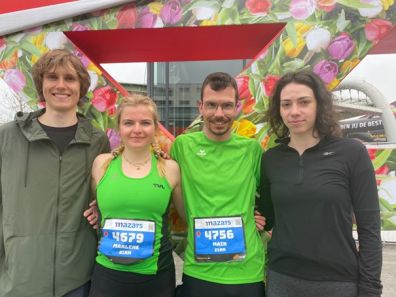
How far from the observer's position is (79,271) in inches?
85.1

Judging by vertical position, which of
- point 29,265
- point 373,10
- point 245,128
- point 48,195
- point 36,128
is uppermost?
point 373,10

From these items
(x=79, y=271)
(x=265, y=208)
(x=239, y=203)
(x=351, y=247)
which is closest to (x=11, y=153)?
(x=79, y=271)

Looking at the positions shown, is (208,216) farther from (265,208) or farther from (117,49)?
(117,49)

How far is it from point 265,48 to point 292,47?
0.62 ft

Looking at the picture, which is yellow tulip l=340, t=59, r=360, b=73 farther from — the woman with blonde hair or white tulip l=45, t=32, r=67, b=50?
white tulip l=45, t=32, r=67, b=50

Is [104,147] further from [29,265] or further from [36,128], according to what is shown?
[29,265]

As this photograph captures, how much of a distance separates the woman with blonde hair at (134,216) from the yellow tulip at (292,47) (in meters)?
1.15

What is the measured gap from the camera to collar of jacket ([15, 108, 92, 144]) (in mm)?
2123

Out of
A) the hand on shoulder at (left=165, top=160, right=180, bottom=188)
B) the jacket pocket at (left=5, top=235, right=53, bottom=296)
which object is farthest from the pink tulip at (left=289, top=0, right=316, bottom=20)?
the jacket pocket at (left=5, top=235, right=53, bottom=296)

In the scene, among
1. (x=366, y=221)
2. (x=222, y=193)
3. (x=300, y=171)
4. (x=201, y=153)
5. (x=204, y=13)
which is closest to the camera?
(x=366, y=221)

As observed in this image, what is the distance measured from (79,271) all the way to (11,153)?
731 mm

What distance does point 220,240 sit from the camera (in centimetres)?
217

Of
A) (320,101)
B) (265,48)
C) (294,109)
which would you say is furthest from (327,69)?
(294,109)

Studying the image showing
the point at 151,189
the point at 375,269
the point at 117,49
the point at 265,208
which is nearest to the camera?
the point at 375,269
